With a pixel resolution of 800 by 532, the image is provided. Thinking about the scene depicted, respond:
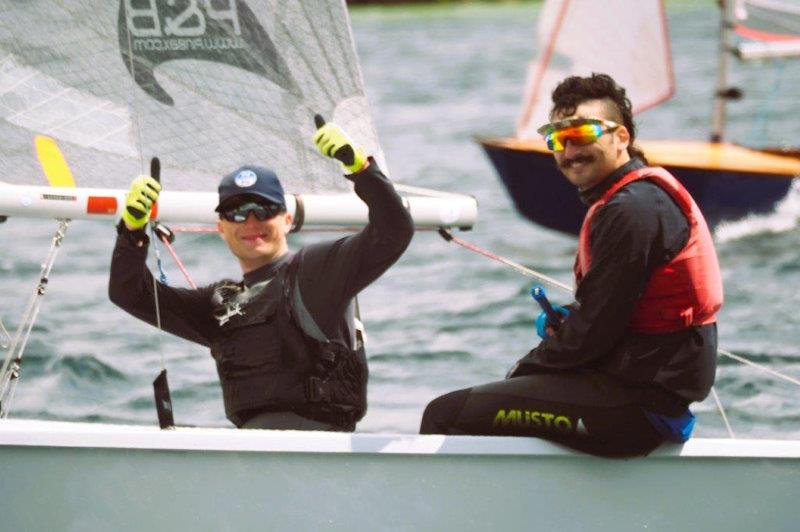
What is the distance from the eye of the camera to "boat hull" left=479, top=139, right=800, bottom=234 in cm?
917

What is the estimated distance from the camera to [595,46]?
9805 millimetres

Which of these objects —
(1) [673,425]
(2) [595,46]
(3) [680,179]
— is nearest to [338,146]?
(1) [673,425]

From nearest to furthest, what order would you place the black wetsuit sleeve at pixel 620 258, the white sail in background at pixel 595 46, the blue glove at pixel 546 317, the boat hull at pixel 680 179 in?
the black wetsuit sleeve at pixel 620 258
the blue glove at pixel 546 317
the boat hull at pixel 680 179
the white sail in background at pixel 595 46

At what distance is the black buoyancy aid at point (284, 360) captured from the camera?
3395 mm

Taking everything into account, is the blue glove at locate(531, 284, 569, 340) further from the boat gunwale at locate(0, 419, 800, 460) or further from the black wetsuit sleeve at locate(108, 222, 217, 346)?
the black wetsuit sleeve at locate(108, 222, 217, 346)

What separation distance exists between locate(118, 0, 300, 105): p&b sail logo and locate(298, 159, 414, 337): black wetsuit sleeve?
2.63ft

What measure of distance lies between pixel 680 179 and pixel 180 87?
541cm

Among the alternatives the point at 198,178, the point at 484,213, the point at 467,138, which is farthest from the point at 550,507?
the point at 467,138

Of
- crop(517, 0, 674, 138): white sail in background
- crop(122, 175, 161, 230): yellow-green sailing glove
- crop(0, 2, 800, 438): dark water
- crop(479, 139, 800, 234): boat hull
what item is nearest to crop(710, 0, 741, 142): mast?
crop(517, 0, 674, 138): white sail in background

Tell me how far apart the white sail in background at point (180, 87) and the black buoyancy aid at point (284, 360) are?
64 cm

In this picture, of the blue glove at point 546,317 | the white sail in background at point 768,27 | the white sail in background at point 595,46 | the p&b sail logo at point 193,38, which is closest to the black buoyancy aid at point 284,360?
the blue glove at point 546,317

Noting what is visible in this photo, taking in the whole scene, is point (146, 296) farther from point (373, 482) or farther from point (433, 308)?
point (433, 308)

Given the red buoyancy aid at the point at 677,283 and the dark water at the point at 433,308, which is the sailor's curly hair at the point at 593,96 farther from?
the dark water at the point at 433,308

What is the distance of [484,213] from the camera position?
11.3 meters
